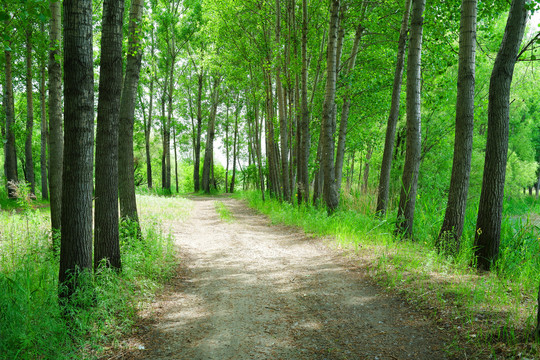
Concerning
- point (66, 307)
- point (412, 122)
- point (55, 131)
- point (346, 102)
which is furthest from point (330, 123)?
point (66, 307)

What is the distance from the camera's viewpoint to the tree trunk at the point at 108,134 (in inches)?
180

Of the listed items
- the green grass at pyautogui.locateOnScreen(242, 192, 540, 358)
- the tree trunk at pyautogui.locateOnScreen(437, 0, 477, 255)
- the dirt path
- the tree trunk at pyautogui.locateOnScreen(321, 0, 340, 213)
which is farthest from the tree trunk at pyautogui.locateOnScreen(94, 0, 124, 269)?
the tree trunk at pyautogui.locateOnScreen(321, 0, 340, 213)

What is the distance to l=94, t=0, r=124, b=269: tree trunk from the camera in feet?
15.0

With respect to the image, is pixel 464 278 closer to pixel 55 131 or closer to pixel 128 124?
pixel 128 124

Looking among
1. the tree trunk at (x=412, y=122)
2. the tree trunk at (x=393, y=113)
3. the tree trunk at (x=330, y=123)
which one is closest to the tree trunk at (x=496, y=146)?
the tree trunk at (x=412, y=122)

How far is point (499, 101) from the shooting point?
16.3 ft

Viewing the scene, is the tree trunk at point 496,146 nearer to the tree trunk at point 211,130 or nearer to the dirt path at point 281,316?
the dirt path at point 281,316

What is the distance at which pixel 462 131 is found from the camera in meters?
5.68

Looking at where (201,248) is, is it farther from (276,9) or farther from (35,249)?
(276,9)

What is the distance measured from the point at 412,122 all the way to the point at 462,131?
4.56 ft

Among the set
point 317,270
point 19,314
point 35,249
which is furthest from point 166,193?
point 19,314

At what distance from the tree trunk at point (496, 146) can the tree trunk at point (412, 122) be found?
182 centimetres

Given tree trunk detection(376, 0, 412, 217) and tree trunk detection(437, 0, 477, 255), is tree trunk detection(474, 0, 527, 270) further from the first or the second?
tree trunk detection(376, 0, 412, 217)

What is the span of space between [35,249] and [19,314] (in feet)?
11.2
